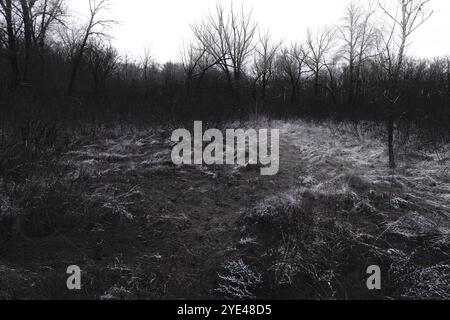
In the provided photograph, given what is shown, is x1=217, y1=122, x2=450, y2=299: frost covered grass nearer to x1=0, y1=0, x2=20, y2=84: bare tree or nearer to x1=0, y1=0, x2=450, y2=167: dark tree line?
x1=0, y1=0, x2=450, y2=167: dark tree line

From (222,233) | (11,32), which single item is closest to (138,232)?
(222,233)

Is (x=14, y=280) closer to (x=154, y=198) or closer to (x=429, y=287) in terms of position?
(x=154, y=198)

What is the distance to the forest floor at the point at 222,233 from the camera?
326 cm

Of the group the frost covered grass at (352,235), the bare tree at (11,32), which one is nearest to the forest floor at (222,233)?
the frost covered grass at (352,235)

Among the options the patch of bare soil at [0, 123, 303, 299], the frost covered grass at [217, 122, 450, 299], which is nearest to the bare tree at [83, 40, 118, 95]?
the patch of bare soil at [0, 123, 303, 299]

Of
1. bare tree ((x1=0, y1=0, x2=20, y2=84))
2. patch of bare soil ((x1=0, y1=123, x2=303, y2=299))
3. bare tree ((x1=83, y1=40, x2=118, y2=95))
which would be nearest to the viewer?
patch of bare soil ((x1=0, y1=123, x2=303, y2=299))

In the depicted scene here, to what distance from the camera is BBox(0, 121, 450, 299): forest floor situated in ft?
10.7

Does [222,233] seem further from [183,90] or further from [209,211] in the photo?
[183,90]

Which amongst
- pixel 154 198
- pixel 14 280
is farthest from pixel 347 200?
pixel 14 280

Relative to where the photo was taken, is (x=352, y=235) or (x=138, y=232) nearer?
(x=352, y=235)

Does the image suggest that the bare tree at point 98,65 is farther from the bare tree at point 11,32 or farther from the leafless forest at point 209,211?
the leafless forest at point 209,211

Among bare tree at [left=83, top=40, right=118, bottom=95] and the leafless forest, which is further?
bare tree at [left=83, top=40, right=118, bottom=95]

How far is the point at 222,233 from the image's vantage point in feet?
14.3

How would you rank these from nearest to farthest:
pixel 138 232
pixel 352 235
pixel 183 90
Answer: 1. pixel 352 235
2. pixel 138 232
3. pixel 183 90
